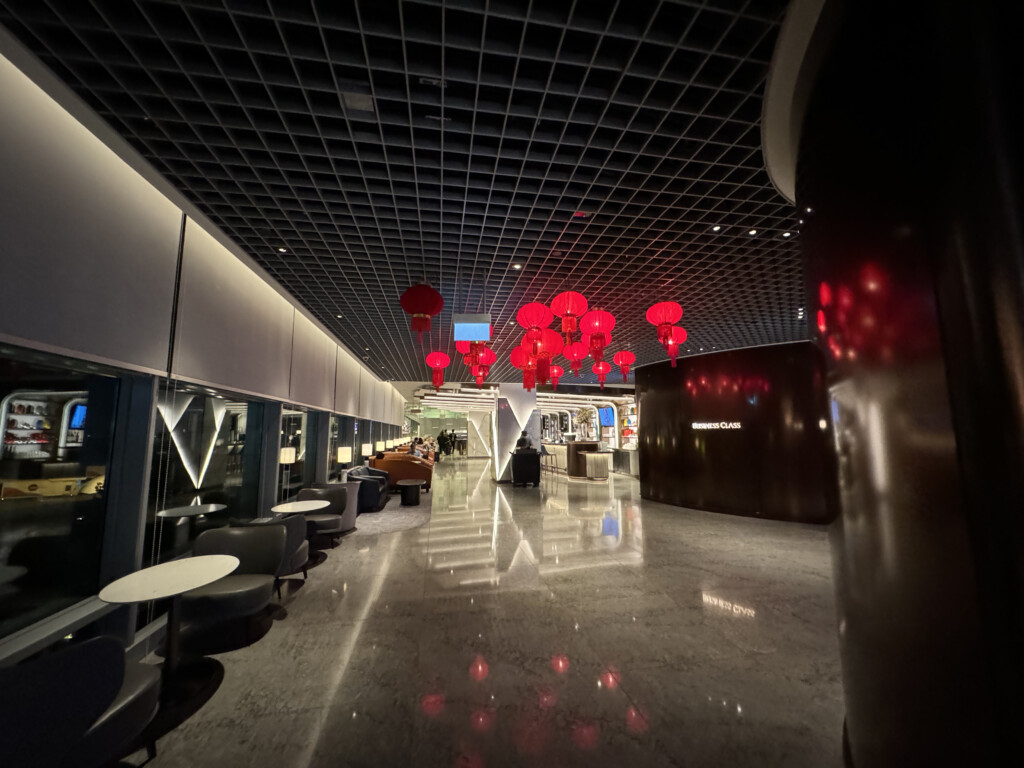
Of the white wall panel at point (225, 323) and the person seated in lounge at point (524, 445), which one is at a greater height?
the white wall panel at point (225, 323)

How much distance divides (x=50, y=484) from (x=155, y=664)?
1.39 meters

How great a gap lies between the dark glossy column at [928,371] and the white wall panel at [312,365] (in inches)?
274

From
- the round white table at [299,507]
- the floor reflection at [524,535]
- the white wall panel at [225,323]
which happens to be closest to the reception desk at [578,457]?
the floor reflection at [524,535]

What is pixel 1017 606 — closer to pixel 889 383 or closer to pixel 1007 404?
pixel 1007 404

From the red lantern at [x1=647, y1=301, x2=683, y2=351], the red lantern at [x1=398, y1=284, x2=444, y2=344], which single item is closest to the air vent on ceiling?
the red lantern at [x1=398, y1=284, x2=444, y2=344]

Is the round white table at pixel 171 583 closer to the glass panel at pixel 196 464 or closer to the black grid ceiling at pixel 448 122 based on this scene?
the glass panel at pixel 196 464

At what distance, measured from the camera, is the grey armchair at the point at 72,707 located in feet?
4.41

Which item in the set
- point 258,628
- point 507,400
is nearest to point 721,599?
point 258,628

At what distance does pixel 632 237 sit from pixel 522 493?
7.73 m

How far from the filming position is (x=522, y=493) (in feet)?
33.9

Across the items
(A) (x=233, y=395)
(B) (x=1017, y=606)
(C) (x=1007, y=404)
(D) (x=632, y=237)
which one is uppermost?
(D) (x=632, y=237)

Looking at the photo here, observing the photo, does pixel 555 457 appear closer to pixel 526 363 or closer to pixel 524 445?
pixel 524 445

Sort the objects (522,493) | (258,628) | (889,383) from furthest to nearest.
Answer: (522,493), (258,628), (889,383)

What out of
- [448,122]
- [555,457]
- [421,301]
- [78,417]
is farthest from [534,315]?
[555,457]
